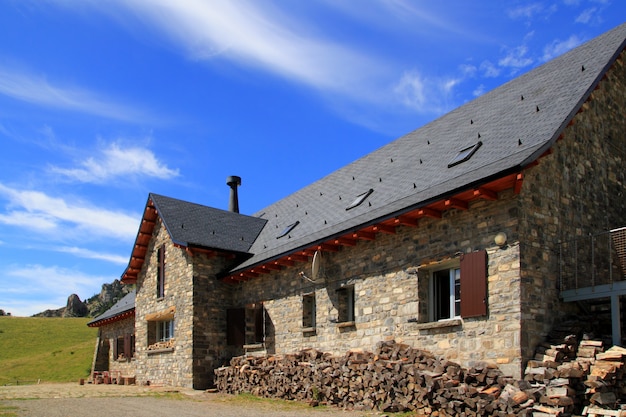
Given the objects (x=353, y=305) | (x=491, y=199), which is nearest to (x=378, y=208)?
(x=353, y=305)

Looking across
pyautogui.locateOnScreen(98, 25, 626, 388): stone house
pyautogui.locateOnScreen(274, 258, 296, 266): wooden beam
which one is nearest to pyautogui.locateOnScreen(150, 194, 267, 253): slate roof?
pyautogui.locateOnScreen(98, 25, 626, 388): stone house

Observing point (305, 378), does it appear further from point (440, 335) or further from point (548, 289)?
point (548, 289)

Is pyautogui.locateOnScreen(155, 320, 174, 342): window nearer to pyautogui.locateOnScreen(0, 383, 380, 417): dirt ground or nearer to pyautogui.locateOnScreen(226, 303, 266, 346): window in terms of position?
pyautogui.locateOnScreen(226, 303, 266, 346): window

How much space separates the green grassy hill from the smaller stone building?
6.34 m

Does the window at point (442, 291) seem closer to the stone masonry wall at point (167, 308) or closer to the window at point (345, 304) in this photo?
the window at point (345, 304)

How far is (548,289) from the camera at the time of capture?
12492mm

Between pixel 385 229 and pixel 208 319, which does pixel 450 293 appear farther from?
pixel 208 319

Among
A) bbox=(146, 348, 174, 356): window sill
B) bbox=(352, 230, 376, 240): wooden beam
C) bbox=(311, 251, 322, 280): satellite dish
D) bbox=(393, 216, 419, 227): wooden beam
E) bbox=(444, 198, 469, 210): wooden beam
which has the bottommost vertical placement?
bbox=(146, 348, 174, 356): window sill

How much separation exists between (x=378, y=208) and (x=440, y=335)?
13.0 feet

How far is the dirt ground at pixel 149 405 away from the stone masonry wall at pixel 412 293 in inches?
81.8

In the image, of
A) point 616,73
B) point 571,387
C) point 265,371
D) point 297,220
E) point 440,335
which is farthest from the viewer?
point 297,220

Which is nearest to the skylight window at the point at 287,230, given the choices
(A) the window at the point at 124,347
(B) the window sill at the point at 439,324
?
(B) the window sill at the point at 439,324

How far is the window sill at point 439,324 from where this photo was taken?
12.9 m

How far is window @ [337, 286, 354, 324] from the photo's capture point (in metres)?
16.5
